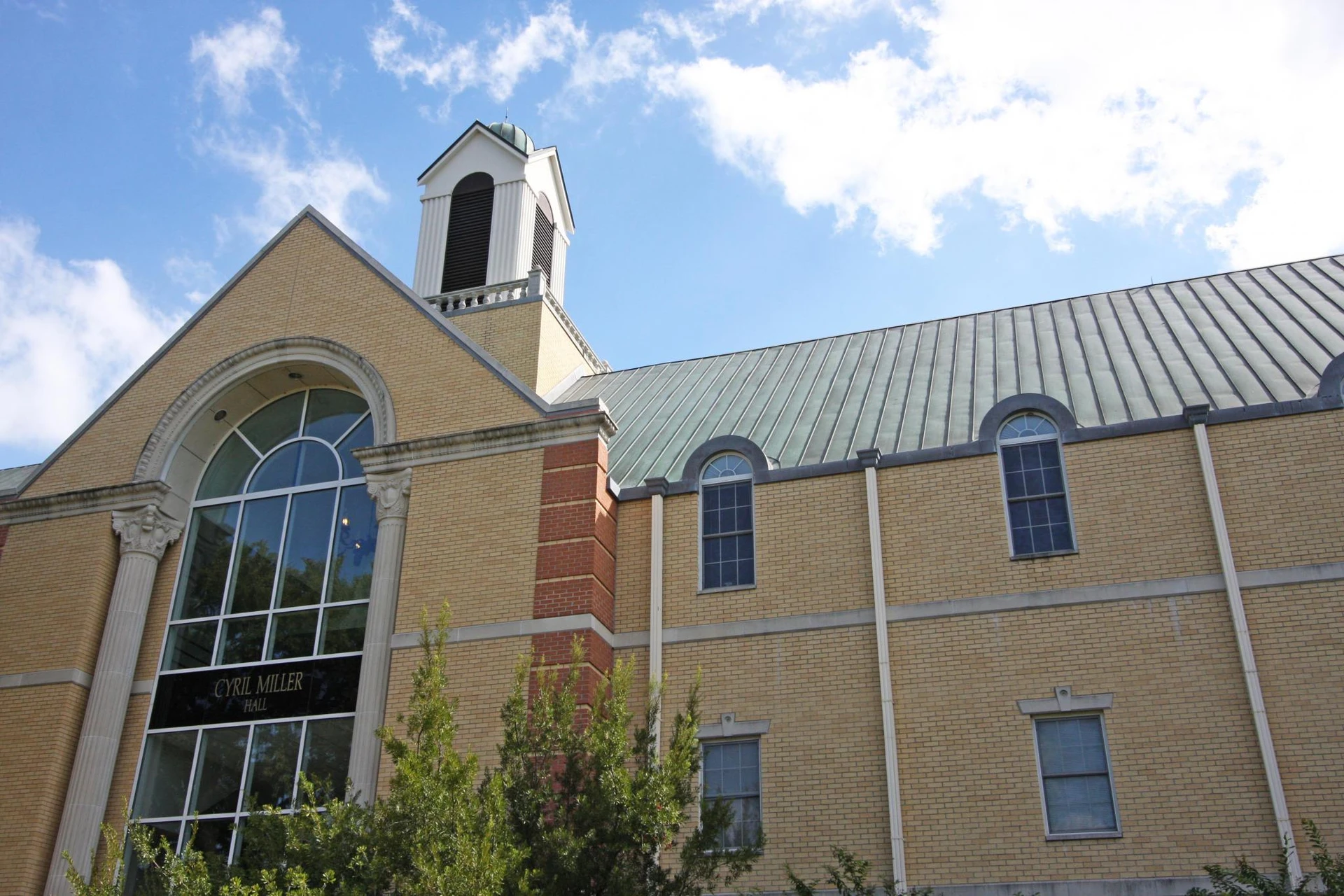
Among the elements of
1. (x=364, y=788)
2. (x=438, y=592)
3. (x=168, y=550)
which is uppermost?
(x=168, y=550)

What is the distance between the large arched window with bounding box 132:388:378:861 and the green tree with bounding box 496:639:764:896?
228 inches

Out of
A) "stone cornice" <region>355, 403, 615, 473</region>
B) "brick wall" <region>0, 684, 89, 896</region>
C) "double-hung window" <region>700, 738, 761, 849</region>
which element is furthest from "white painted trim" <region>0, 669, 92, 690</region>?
"double-hung window" <region>700, 738, 761, 849</region>

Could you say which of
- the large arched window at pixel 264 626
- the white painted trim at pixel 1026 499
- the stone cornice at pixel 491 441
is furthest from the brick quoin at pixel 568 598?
the white painted trim at pixel 1026 499

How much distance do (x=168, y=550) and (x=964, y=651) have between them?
13.6 meters

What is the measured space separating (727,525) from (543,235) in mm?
13980

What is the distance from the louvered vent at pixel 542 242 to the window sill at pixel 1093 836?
18.6 m

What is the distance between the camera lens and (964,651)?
54.6 ft

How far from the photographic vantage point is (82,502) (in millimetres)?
21703

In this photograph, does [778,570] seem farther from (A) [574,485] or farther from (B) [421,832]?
(B) [421,832]

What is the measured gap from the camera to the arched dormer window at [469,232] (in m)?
29.3


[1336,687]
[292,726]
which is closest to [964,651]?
[1336,687]

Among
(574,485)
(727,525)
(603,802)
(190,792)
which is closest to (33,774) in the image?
(190,792)

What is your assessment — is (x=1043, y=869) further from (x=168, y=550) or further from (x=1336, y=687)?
(x=168, y=550)

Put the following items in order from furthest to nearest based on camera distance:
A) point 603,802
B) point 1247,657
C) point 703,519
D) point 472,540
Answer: point 703,519
point 472,540
point 1247,657
point 603,802
